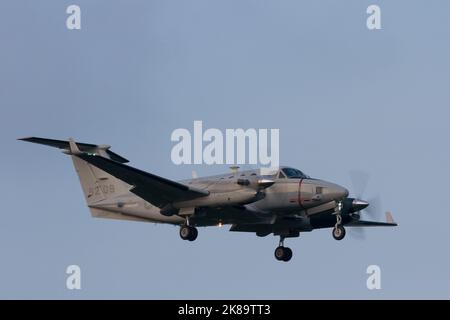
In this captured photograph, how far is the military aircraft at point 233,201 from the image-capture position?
4844cm

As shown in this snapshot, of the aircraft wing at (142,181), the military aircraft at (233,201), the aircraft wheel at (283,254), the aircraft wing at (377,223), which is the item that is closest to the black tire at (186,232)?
the military aircraft at (233,201)

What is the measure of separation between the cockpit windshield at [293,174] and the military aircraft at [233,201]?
1.8 inches

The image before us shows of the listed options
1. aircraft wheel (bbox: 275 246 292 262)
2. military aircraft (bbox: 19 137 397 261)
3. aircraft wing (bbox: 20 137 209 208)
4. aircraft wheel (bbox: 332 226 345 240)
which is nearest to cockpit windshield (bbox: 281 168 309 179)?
military aircraft (bbox: 19 137 397 261)

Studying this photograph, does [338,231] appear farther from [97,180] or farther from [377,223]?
[97,180]

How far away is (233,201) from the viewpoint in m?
48.3

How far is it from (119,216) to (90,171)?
11.6ft

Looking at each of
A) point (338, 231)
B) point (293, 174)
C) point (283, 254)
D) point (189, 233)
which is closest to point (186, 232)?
point (189, 233)

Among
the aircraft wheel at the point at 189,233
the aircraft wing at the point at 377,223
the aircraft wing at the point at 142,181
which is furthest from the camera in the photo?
the aircraft wing at the point at 377,223

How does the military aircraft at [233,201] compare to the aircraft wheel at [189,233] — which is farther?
the aircraft wheel at [189,233]

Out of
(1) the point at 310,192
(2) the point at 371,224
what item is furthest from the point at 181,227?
(2) the point at 371,224

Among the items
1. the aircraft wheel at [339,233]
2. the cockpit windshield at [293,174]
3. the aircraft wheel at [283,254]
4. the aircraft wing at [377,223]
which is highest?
the cockpit windshield at [293,174]

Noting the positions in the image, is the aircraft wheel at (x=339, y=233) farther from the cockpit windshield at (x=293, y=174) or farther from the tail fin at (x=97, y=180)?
the tail fin at (x=97, y=180)

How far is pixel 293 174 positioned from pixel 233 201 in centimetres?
336
